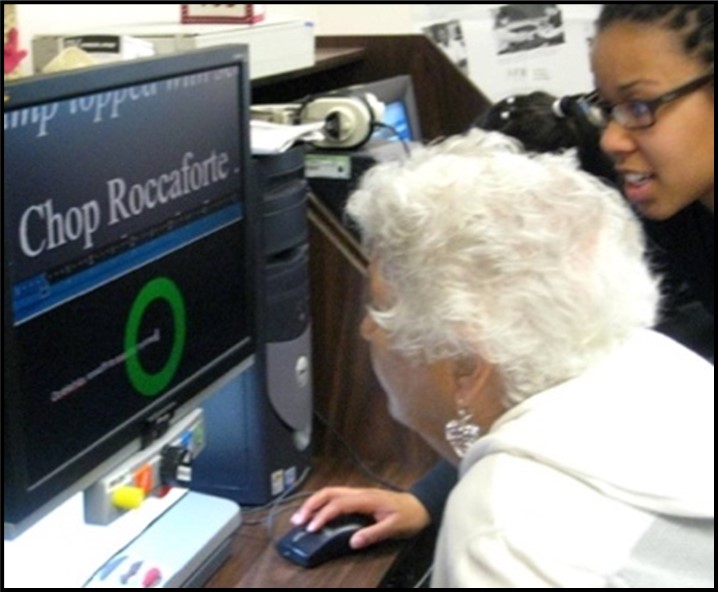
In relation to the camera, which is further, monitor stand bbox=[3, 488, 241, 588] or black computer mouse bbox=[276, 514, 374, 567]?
black computer mouse bbox=[276, 514, 374, 567]

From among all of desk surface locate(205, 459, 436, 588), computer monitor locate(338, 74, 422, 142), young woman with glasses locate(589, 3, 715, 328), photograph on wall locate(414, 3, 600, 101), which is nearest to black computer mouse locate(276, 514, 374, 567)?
desk surface locate(205, 459, 436, 588)

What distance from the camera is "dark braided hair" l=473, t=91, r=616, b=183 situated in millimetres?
1696

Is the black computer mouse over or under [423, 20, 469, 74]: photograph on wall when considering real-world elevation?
under

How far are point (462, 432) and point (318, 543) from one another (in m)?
0.27

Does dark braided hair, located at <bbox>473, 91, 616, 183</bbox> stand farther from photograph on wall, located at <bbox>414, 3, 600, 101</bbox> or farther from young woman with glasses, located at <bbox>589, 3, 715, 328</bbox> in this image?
photograph on wall, located at <bbox>414, 3, 600, 101</bbox>

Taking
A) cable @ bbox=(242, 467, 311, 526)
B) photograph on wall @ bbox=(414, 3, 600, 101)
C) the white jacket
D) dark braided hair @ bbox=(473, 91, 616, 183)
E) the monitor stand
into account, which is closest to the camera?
the white jacket

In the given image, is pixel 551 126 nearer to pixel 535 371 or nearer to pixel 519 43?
pixel 535 371

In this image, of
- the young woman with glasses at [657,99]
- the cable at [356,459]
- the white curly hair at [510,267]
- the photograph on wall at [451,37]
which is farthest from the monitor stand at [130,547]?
the photograph on wall at [451,37]

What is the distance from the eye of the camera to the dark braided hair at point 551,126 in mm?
1696

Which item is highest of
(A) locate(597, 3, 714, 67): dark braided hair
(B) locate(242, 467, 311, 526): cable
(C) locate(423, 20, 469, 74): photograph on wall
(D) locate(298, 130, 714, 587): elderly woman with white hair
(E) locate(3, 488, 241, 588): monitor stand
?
(A) locate(597, 3, 714, 67): dark braided hair

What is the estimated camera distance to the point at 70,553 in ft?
3.99

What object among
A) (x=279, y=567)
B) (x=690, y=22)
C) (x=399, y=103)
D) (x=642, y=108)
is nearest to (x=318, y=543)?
(x=279, y=567)

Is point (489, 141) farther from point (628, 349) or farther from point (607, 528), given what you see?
point (607, 528)

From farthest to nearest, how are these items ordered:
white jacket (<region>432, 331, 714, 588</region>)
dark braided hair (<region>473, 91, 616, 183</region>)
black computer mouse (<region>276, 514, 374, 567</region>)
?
dark braided hair (<region>473, 91, 616, 183</region>), black computer mouse (<region>276, 514, 374, 567</region>), white jacket (<region>432, 331, 714, 588</region>)
